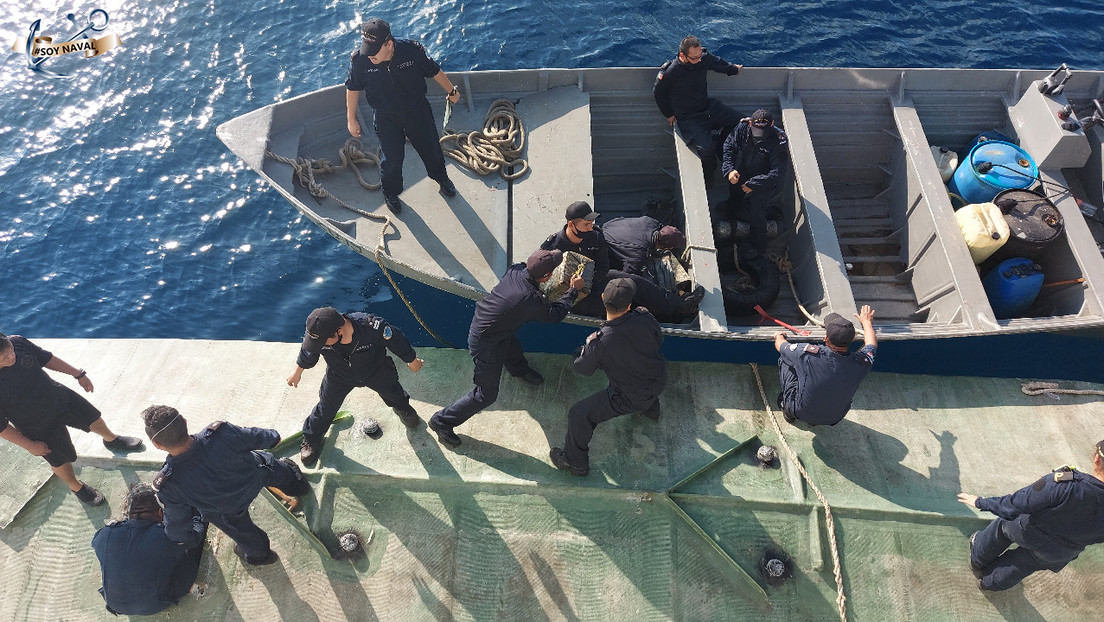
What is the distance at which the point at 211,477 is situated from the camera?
14.2ft

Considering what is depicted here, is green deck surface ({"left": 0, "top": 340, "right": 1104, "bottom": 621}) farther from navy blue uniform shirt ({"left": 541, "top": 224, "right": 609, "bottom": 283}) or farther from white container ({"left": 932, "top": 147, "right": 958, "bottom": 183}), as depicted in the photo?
white container ({"left": 932, "top": 147, "right": 958, "bottom": 183})

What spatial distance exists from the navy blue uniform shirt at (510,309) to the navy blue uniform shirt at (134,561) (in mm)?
2805

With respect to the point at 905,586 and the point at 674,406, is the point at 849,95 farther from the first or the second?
the point at 905,586

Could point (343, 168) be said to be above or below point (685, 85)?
below

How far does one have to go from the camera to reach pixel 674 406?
20.6ft

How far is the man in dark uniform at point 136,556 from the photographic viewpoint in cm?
456

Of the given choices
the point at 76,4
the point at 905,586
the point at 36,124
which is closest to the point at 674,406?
the point at 905,586

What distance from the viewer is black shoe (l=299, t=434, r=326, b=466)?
5.74 m

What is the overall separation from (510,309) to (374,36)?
314 centimetres

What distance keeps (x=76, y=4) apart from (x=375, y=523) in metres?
13.5

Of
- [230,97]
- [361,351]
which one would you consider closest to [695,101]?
[361,351]

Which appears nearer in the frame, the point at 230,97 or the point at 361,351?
the point at 361,351

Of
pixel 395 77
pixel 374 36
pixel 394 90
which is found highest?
pixel 374 36

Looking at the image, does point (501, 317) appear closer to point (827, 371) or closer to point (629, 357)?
point (629, 357)
